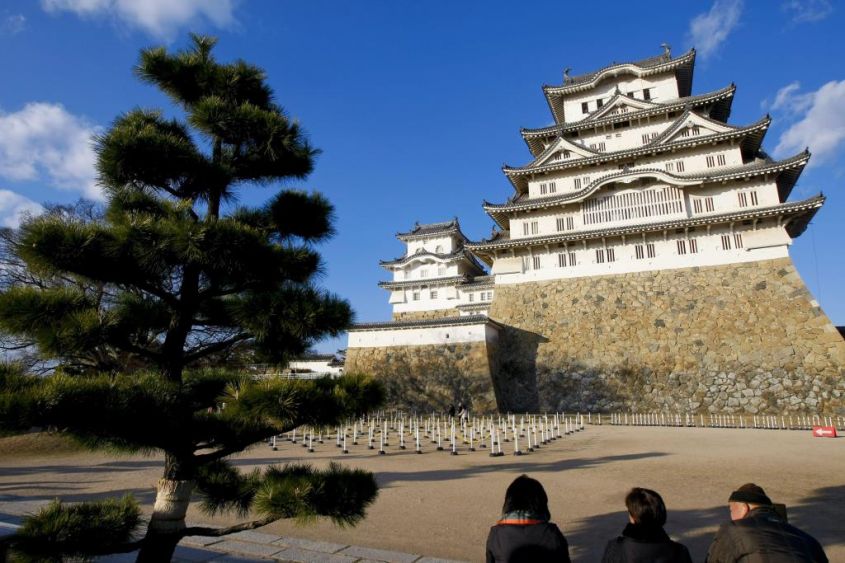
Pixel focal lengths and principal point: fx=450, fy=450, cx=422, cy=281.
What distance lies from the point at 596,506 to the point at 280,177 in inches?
243

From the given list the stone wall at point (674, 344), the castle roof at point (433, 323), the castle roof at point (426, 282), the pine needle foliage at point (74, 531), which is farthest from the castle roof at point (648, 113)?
the pine needle foliage at point (74, 531)

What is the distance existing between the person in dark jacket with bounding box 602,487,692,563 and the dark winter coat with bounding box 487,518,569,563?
9.3 inches

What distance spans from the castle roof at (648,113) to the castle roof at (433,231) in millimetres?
10681

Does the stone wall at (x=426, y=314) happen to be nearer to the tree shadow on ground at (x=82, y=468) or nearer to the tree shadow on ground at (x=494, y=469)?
the tree shadow on ground at (x=494, y=469)

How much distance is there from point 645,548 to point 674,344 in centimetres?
1954

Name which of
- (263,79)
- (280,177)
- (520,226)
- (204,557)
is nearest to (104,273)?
(280,177)

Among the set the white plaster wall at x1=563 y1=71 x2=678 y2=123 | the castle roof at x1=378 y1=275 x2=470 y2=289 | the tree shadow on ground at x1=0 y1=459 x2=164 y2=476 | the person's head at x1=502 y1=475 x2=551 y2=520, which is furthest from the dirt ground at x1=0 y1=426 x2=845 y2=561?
the castle roof at x1=378 y1=275 x2=470 y2=289

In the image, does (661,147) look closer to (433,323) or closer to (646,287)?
(646,287)

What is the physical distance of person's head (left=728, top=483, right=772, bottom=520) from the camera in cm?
249

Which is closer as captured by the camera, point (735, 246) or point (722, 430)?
point (722, 430)

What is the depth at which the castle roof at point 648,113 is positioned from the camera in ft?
75.3

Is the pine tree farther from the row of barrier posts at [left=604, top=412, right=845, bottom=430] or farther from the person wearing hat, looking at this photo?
the row of barrier posts at [left=604, top=412, right=845, bottom=430]

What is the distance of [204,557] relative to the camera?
4531 mm

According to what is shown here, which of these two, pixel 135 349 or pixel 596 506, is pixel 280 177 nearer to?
pixel 135 349
